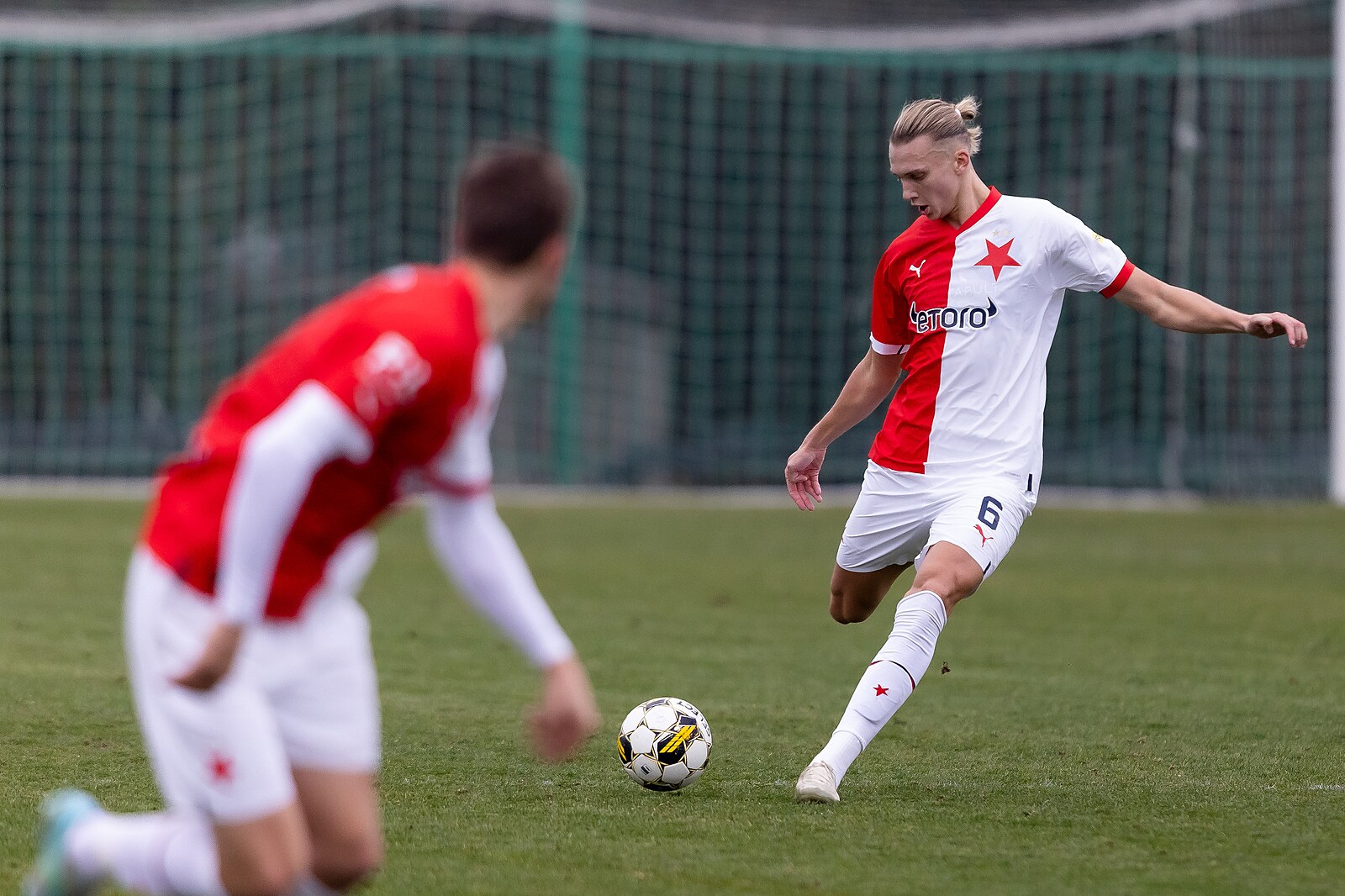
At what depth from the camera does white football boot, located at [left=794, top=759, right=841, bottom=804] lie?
4.78 m

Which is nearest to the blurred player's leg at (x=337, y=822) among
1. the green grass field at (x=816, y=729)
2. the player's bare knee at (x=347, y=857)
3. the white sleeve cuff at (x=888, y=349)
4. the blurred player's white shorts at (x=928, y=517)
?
the player's bare knee at (x=347, y=857)

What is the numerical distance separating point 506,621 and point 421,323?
540 mm

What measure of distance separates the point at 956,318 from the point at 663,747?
1.53m

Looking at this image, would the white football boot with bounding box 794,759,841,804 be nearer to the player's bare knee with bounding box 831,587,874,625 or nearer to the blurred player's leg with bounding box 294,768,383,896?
the player's bare knee with bounding box 831,587,874,625

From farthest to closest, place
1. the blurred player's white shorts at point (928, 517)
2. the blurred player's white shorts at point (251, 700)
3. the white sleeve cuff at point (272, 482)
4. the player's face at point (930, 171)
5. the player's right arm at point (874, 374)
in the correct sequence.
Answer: the player's right arm at point (874, 374)
the player's face at point (930, 171)
the blurred player's white shorts at point (928, 517)
the blurred player's white shorts at point (251, 700)
the white sleeve cuff at point (272, 482)

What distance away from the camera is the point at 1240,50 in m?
16.7

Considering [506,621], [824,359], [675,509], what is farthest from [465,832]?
[824,359]

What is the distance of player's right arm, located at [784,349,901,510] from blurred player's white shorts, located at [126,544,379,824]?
8.62ft

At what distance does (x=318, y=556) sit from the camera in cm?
294

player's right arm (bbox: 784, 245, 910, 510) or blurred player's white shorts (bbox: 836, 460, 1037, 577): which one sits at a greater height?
player's right arm (bbox: 784, 245, 910, 510)

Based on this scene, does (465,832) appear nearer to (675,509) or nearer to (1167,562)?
(1167,562)

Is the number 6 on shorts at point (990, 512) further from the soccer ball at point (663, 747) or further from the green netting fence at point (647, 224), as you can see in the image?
the green netting fence at point (647, 224)

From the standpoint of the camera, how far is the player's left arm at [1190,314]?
498cm

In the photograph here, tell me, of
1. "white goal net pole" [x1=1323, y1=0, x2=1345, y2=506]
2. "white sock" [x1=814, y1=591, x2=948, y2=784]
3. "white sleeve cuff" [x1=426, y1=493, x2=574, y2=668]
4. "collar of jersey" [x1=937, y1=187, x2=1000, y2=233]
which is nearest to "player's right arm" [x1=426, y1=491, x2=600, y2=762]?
"white sleeve cuff" [x1=426, y1=493, x2=574, y2=668]
